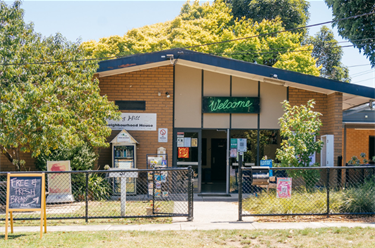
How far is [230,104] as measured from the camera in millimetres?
13305

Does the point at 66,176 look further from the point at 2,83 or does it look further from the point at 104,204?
the point at 2,83

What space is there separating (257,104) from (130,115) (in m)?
4.56

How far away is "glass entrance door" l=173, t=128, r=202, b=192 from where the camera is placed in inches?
524

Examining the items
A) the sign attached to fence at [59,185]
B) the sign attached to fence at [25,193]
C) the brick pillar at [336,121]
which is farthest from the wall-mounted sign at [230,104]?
the sign attached to fence at [25,193]

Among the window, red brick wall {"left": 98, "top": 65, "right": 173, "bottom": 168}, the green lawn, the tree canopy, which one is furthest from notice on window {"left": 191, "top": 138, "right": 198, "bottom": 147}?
the tree canopy

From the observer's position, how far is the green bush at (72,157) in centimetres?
1183

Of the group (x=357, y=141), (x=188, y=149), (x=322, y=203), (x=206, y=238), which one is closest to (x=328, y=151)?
(x=322, y=203)

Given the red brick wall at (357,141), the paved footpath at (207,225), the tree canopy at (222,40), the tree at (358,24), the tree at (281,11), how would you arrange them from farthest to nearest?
the tree at (281,11) → the tree canopy at (222,40) → the red brick wall at (357,141) → the tree at (358,24) → the paved footpath at (207,225)

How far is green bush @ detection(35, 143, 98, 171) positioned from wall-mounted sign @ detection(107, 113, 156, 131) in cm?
159

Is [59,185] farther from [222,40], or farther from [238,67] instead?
[222,40]

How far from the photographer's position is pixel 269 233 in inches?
281

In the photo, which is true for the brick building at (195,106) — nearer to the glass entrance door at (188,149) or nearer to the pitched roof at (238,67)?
the glass entrance door at (188,149)

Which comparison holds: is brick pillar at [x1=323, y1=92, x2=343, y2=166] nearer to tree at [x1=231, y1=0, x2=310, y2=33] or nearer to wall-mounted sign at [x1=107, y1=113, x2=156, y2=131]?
wall-mounted sign at [x1=107, y1=113, x2=156, y2=131]

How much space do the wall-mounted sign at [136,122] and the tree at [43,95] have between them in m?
1.07
